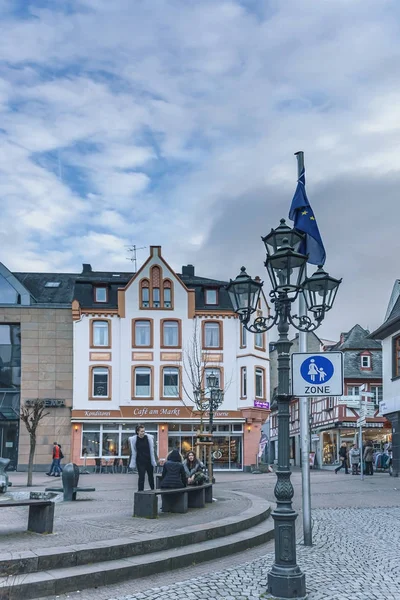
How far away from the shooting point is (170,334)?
147ft

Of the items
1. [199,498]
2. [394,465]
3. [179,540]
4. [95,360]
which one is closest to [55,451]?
[95,360]

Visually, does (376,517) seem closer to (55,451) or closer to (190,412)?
(55,451)

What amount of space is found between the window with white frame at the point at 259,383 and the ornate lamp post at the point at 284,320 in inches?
1351

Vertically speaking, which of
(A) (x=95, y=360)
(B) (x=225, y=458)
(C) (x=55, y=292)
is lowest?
Result: (B) (x=225, y=458)

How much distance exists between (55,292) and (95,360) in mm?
6524

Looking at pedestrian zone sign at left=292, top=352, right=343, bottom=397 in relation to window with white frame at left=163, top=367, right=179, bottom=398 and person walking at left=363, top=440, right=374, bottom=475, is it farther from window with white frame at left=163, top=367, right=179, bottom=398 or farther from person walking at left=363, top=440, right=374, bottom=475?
window with white frame at left=163, top=367, right=179, bottom=398

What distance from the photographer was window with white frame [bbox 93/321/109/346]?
4413 centimetres

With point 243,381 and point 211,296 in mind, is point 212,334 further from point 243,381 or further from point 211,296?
point 243,381

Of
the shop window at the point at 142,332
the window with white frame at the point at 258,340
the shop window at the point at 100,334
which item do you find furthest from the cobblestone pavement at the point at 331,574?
the shop window at the point at 100,334

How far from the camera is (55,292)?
47.7m

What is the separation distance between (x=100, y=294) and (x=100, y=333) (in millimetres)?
2520

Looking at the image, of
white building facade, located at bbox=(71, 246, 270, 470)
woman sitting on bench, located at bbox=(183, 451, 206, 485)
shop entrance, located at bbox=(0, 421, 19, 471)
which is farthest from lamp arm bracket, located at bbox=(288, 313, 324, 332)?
shop entrance, located at bbox=(0, 421, 19, 471)

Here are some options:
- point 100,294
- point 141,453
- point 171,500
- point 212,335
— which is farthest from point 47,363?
point 171,500

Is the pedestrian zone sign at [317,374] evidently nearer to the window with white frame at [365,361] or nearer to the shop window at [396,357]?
the shop window at [396,357]
